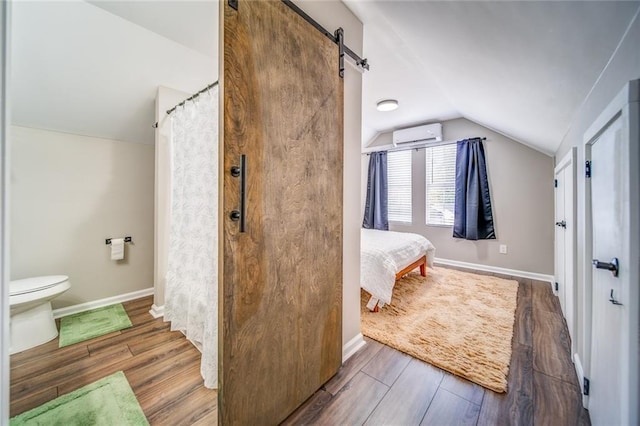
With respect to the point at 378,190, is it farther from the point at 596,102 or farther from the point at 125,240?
the point at 125,240

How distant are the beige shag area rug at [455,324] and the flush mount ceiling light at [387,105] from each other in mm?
2422

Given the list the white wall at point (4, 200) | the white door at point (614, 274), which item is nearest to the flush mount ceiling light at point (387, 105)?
the white door at point (614, 274)

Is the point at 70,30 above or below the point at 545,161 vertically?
above

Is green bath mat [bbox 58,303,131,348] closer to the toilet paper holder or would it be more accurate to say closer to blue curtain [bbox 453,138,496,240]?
the toilet paper holder

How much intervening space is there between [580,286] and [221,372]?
225 centimetres

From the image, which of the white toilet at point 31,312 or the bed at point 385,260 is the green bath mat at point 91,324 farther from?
the bed at point 385,260

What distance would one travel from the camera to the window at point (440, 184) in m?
4.09

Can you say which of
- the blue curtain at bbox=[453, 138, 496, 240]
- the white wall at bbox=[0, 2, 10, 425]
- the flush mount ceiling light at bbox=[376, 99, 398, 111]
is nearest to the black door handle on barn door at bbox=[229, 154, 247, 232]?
the white wall at bbox=[0, 2, 10, 425]

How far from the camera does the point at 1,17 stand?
0.64m

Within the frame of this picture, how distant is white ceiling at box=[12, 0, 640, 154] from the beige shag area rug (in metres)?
1.82

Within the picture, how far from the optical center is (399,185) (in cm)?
467

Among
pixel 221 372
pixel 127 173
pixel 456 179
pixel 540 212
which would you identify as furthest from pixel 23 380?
pixel 540 212

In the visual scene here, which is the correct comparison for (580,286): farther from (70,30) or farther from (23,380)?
(70,30)

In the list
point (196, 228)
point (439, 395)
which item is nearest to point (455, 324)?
point (439, 395)
